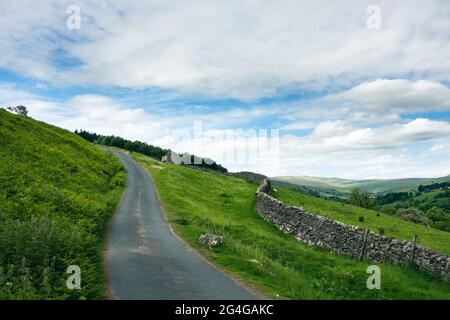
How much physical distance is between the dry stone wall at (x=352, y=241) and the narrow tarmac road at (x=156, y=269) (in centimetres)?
1087

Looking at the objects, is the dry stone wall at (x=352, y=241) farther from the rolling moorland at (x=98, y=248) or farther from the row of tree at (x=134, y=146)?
the row of tree at (x=134, y=146)

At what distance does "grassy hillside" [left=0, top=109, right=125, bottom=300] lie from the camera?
41.2ft

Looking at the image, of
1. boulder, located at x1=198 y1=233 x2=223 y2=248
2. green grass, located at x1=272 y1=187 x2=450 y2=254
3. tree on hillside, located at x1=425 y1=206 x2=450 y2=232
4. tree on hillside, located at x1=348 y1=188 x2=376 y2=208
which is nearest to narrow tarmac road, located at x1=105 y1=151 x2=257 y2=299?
boulder, located at x1=198 y1=233 x2=223 y2=248

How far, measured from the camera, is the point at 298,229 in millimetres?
31266

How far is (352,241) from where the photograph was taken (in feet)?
79.3

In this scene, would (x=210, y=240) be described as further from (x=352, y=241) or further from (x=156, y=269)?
(x=352, y=241)

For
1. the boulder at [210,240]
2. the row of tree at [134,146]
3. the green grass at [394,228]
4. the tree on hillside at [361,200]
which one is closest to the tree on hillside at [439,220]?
the tree on hillside at [361,200]

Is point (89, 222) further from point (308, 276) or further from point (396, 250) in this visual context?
point (396, 250)

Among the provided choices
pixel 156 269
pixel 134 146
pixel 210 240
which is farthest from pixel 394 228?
pixel 134 146

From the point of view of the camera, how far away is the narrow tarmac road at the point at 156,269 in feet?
42.5

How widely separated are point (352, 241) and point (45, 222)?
18.2 metres
